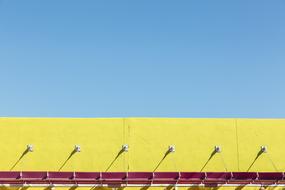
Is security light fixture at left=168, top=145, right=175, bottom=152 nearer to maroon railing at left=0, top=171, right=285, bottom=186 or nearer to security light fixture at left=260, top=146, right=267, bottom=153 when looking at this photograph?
maroon railing at left=0, top=171, right=285, bottom=186

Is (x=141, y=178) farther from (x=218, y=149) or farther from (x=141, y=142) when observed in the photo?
(x=218, y=149)

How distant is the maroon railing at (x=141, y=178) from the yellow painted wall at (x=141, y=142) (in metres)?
0.99

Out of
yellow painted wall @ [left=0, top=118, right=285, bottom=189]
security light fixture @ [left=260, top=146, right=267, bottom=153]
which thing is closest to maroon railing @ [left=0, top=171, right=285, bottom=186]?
yellow painted wall @ [left=0, top=118, right=285, bottom=189]

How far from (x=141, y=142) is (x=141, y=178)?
216 cm

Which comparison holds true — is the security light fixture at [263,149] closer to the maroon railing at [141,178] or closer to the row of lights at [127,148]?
the row of lights at [127,148]

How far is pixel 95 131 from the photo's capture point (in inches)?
933

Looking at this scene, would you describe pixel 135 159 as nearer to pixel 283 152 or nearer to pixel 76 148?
pixel 76 148

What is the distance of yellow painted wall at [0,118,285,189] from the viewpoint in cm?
2311

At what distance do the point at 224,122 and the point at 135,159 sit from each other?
5.03 meters

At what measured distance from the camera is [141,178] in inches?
867

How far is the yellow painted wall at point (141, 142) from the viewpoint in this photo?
2311 centimetres

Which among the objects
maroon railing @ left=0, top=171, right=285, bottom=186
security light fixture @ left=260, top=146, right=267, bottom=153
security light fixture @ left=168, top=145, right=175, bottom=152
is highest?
security light fixture @ left=168, top=145, right=175, bottom=152

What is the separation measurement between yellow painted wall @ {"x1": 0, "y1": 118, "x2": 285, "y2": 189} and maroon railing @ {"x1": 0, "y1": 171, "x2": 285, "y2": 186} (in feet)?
3.26

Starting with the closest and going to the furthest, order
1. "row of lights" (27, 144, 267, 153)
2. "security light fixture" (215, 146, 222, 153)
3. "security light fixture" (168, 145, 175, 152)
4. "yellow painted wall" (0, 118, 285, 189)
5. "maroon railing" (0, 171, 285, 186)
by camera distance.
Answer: "maroon railing" (0, 171, 285, 186) < "yellow painted wall" (0, 118, 285, 189) < "row of lights" (27, 144, 267, 153) < "security light fixture" (168, 145, 175, 152) < "security light fixture" (215, 146, 222, 153)
